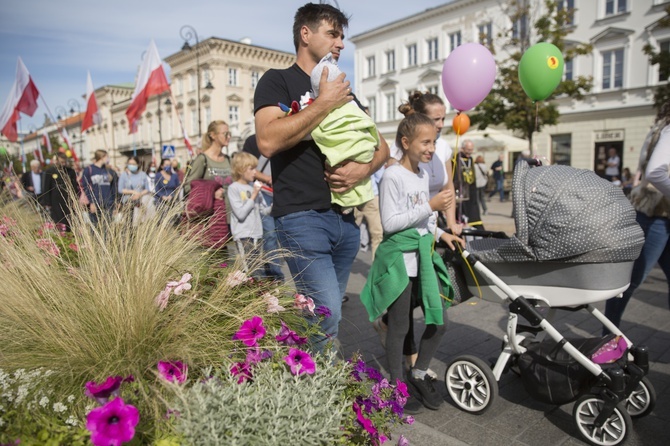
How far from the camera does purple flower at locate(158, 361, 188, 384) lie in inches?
63.1

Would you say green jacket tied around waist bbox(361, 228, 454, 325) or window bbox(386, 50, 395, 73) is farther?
window bbox(386, 50, 395, 73)

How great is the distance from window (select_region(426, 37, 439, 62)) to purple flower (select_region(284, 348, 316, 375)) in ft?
133

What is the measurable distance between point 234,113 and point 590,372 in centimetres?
5452

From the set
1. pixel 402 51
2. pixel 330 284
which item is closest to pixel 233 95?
pixel 402 51

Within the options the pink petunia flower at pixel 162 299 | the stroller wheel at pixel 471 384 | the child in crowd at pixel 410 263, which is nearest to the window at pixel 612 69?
the child in crowd at pixel 410 263

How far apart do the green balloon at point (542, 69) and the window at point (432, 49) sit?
36597 millimetres

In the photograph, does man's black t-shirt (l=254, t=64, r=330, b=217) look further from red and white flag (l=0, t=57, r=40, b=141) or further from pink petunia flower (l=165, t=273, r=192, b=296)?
red and white flag (l=0, t=57, r=40, b=141)

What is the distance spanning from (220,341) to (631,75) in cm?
3192

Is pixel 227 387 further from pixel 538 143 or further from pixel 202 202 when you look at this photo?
pixel 538 143

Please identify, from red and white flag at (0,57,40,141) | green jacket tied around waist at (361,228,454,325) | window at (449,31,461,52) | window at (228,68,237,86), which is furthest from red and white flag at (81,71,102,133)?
window at (228,68,237,86)

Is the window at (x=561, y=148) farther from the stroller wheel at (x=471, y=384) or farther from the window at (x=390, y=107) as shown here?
the stroller wheel at (x=471, y=384)

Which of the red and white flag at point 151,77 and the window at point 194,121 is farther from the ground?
the window at point 194,121

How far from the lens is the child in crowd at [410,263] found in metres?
3.02

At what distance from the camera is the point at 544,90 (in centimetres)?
470
